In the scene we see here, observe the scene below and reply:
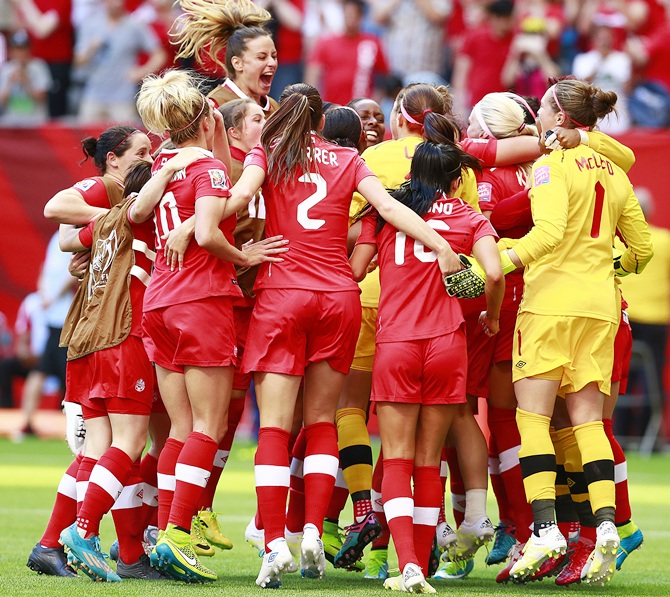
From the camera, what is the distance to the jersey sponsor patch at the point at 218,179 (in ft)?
19.3

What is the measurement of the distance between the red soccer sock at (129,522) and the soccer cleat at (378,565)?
48.2 inches

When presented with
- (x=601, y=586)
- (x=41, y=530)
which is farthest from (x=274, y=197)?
(x=41, y=530)

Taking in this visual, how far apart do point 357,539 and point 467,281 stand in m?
1.50

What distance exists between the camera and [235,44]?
744 cm

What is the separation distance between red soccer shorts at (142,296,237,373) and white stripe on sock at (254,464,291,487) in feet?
1.72

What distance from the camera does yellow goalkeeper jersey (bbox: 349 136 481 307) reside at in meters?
6.50

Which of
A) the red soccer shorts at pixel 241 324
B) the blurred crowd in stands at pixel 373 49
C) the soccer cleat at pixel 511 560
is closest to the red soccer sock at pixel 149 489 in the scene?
the red soccer shorts at pixel 241 324

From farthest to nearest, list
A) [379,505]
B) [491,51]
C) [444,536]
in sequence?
[491,51]
[379,505]
[444,536]

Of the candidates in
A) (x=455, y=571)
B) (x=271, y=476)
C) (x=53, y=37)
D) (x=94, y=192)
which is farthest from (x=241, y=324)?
(x=53, y=37)

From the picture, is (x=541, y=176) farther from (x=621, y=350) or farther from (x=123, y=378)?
(x=123, y=378)

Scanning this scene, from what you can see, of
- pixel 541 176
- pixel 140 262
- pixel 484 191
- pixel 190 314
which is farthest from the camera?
pixel 484 191

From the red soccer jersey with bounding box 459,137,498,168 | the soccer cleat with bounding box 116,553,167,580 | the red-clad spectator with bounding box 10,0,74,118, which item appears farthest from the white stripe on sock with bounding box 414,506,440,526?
the red-clad spectator with bounding box 10,0,74,118

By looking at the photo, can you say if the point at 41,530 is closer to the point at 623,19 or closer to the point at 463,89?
the point at 463,89

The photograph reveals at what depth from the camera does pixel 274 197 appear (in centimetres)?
609
